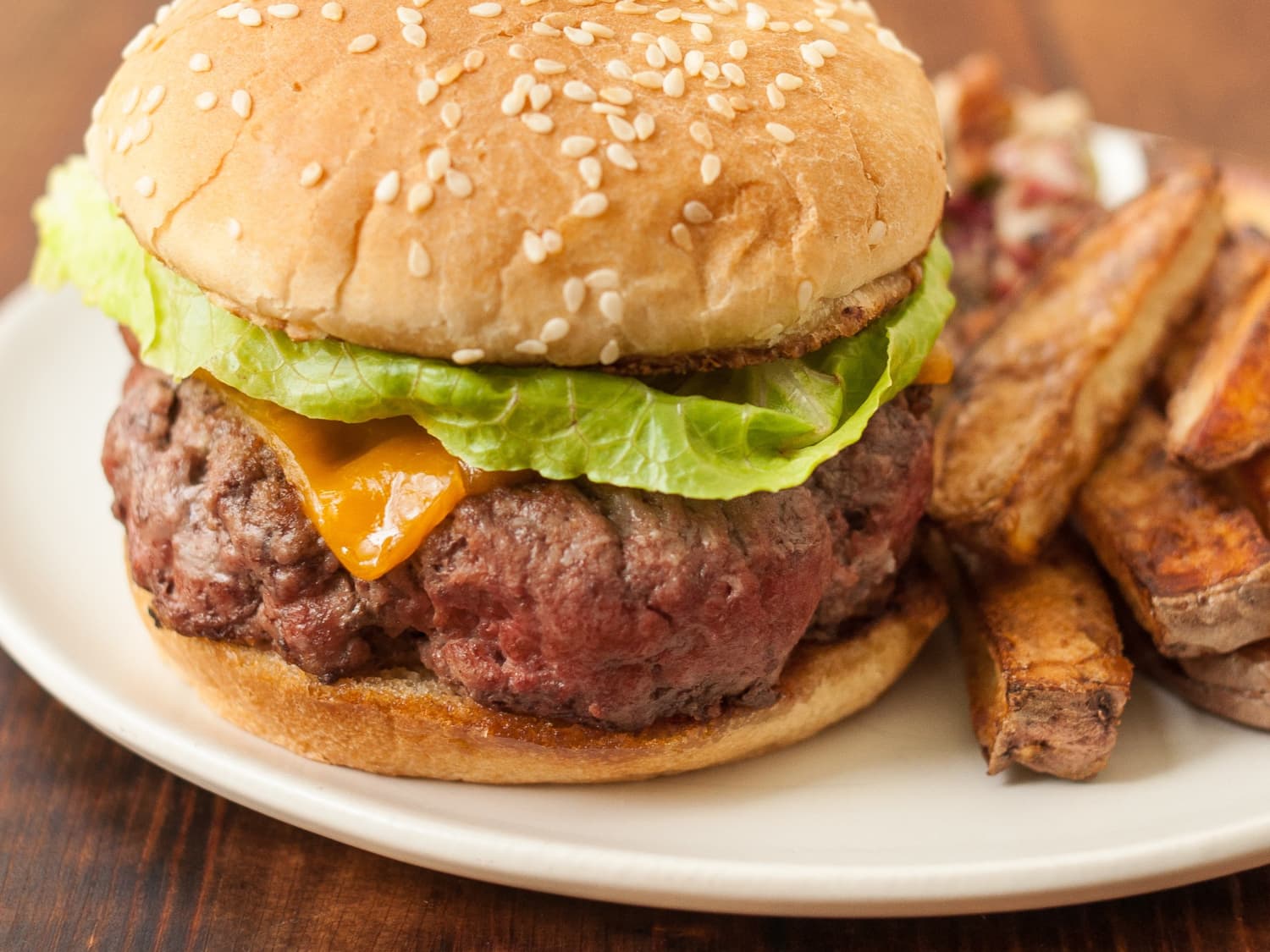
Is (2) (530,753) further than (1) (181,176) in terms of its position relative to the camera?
Yes

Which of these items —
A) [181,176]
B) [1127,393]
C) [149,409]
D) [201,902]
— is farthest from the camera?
[1127,393]

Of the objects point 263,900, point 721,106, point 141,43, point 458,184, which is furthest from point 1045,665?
point 141,43

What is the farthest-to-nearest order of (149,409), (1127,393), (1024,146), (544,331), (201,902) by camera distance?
(1024,146) → (1127,393) → (149,409) → (201,902) → (544,331)

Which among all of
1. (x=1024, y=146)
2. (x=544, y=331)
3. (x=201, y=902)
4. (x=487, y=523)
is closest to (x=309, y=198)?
(x=544, y=331)

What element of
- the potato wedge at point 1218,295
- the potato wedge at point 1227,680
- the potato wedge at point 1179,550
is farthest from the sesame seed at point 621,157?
the potato wedge at point 1227,680

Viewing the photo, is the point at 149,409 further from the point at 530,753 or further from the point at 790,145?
the point at 790,145

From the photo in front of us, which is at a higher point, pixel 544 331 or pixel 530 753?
pixel 544 331

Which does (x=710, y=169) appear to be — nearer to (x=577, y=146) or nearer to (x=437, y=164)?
(x=577, y=146)

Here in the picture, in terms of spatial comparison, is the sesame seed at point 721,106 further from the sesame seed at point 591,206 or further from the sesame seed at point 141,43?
the sesame seed at point 141,43
